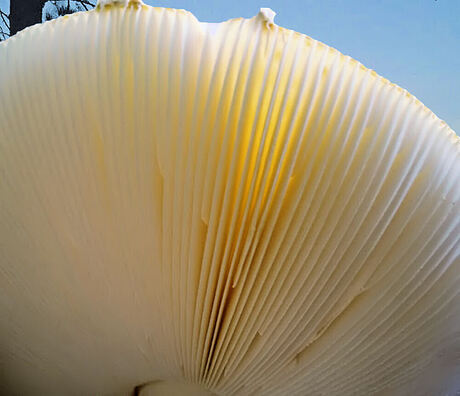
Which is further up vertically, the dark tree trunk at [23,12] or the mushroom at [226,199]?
the dark tree trunk at [23,12]

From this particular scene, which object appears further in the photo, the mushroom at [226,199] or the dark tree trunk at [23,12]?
the dark tree trunk at [23,12]

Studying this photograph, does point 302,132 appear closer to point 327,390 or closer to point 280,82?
point 280,82

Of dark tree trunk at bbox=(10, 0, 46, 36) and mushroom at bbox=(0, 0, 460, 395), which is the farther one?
dark tree trunk at bbox=(10, 0, 46, 36)

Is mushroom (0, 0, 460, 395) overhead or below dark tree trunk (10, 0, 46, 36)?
below

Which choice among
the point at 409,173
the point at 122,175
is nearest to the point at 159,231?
the point at 122,175
